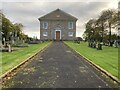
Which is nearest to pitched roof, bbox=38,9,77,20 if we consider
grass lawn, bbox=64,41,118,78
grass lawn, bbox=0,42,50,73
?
grass lawn, bbox=64,41,118,78

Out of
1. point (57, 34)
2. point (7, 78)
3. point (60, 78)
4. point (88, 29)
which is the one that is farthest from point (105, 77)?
point (57, 34)

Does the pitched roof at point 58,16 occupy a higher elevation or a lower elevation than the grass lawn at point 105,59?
higher

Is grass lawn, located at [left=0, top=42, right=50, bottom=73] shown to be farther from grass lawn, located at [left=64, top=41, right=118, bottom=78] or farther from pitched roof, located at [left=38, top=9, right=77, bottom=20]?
pitched roof, located at [left=38, top=9, right=77, bottom=20]

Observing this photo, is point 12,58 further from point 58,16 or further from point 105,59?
point 58,16

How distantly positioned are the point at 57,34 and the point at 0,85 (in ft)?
309

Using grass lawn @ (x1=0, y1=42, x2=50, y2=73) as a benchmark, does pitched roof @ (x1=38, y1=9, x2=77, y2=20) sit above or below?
above

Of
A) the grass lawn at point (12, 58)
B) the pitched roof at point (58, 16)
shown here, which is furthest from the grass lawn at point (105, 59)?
the pitched roof at point (58, 16)

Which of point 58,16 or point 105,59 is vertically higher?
point 58,16

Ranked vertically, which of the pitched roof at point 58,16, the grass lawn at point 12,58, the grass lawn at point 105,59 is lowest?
the grass lawn at point 105,59

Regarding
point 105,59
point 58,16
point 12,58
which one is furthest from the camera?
point 58,16

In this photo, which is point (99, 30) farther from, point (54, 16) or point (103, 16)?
point (54, 16)

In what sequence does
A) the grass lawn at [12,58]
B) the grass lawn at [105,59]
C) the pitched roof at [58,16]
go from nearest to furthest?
the grass lawn at [105,59], the grass lawn at [12,58], the pitched roof at [58,16]

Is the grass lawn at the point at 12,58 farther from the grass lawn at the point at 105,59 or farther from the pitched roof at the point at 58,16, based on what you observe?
the pitched roof at the point at 58,16

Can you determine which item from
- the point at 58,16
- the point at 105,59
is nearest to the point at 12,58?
the point at 105,59
